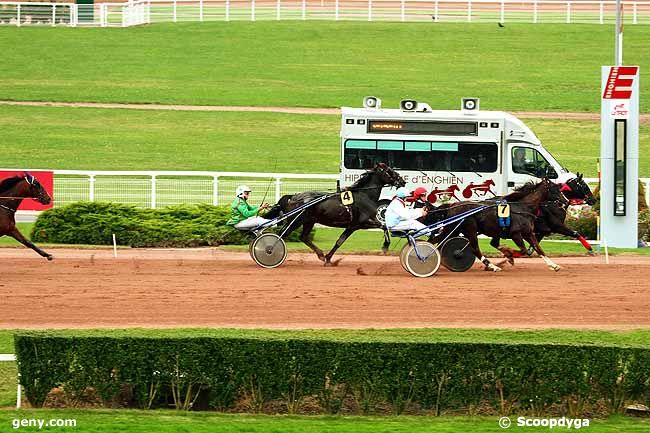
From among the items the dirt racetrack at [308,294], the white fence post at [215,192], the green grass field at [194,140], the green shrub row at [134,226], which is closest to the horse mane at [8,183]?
the dirt racetrack at [308,294]

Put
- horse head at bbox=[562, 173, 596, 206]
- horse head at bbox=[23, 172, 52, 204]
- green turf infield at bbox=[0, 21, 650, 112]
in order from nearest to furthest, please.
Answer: horse head at bbox=[23, 172, 52, 204] < horse head at bbox=[562, 173, 596, 206] < green turf infield at bbox=[0, 21, 650, 112]

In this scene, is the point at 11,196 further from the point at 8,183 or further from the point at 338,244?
the point at 338,244

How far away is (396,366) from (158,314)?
513cm

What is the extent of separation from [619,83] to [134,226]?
8697 mm

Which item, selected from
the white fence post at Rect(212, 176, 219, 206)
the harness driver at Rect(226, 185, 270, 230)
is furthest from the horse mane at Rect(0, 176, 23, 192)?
the white fence post at Rect(212, 176, 219, 206)

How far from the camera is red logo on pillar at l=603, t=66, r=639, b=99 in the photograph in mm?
22797

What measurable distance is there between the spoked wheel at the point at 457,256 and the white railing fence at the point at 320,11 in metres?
35.1

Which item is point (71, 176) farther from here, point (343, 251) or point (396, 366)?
point (396, 366)

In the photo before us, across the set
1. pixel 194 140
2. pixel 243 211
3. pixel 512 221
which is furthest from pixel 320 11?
pixel 512 221

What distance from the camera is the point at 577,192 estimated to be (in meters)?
22.5

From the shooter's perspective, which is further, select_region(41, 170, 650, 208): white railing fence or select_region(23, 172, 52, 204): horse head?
select_region(41, 170, 650, 208): white railing fence

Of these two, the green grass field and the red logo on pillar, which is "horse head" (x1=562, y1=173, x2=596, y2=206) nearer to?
the red logo on pillar

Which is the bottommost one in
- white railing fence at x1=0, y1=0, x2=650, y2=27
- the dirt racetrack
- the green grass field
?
the dirt racetrack

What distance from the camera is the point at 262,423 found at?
1195 cm
